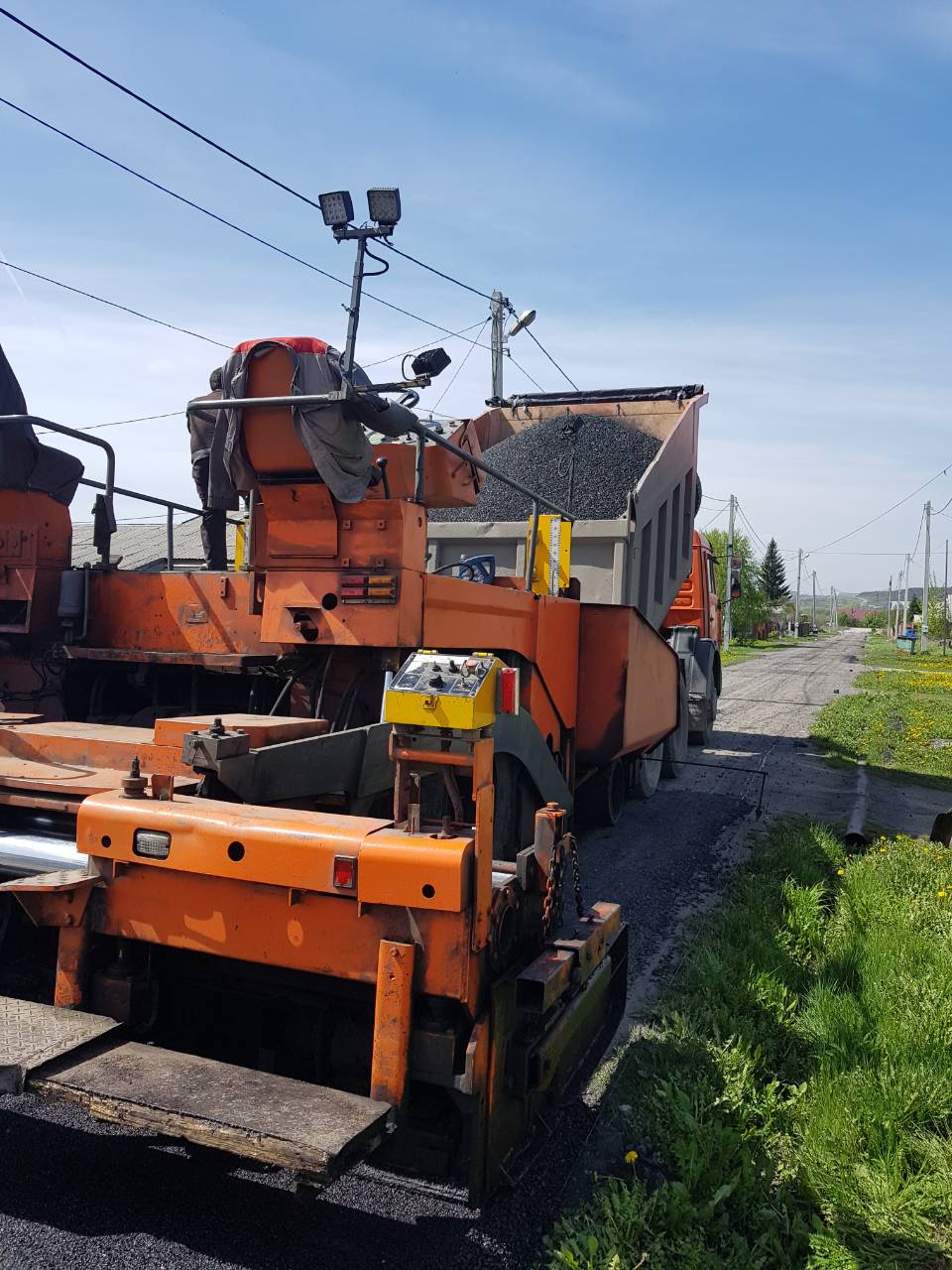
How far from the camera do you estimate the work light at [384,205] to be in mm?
4262

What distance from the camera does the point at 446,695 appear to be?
2.58 meters

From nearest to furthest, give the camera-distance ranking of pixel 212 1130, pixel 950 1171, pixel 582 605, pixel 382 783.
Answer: pixel 212 1130, pixel 950 1171, pixel 382 783, pixel 582 605

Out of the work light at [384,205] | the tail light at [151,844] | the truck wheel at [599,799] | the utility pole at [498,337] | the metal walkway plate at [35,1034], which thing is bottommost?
the truck wheel at [599,799]

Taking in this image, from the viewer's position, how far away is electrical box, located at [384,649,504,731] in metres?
2.57

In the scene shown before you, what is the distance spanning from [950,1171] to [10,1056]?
2.62m

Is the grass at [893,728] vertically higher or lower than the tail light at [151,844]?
lower

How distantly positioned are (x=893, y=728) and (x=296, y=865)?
546 inches

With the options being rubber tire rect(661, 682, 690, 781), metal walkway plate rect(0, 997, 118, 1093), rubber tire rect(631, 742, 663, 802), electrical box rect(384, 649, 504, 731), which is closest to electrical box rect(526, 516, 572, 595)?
rubber tire rect(631, 742, 663, 802)

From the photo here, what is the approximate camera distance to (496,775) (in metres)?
4.74

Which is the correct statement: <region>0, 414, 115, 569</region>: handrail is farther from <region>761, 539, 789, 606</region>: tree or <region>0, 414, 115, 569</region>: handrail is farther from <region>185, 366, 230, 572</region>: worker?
<region>761, 539, 789, 606</region>: tree

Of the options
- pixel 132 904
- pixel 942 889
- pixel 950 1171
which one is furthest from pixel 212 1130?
pixel 942 889

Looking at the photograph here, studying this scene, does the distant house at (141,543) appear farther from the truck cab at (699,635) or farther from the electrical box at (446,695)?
the electrical box at (446,695)

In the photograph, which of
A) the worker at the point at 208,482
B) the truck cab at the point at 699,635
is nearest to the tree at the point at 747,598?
the truck cab at the point at 699,635

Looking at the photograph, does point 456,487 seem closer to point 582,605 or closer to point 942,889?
point 582,605
